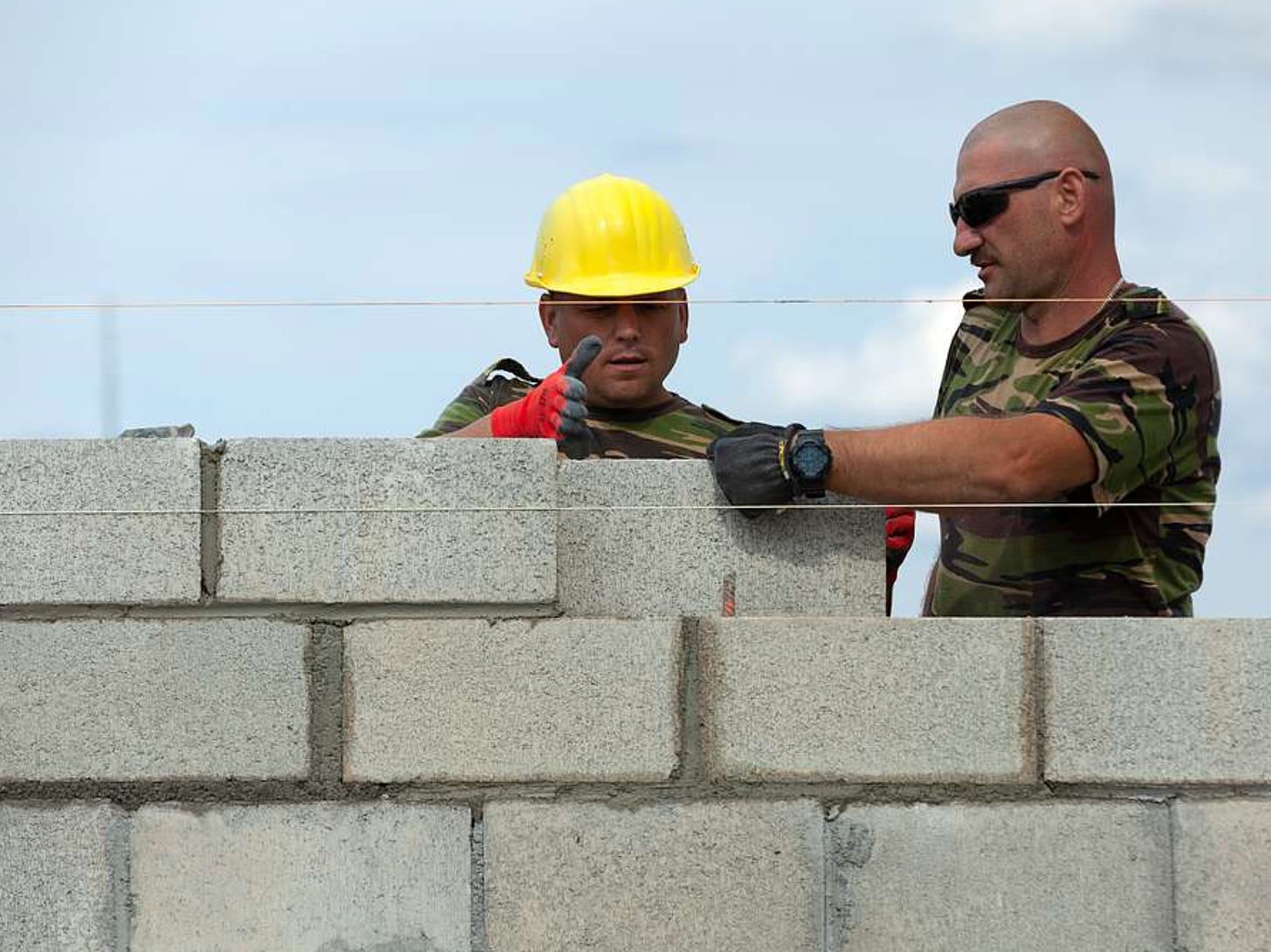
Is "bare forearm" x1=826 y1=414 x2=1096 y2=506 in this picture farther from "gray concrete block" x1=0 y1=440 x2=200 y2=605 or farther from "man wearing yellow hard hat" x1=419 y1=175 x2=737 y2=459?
"gray concrete block" x1=0 y1=440 x2=200 y2=605

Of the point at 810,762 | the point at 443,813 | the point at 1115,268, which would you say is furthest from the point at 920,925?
the point at 1115,268

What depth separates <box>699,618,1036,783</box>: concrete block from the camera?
13.7 feet

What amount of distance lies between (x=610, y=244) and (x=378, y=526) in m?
1.52

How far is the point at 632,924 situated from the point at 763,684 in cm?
53

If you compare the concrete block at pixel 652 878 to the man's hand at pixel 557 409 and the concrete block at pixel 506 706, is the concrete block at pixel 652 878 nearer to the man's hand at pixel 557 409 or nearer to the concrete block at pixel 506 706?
the concrete block at pixel 506 706

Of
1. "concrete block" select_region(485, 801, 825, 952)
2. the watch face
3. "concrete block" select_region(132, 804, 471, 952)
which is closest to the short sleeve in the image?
the watch face

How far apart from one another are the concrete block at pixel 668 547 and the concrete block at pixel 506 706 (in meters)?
0.13

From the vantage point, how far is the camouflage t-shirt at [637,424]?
202 inches

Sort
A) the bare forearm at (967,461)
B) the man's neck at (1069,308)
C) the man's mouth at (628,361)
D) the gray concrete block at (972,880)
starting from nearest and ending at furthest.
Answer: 1. the bare forearm at (967,461)
2. the gray concrete block at (972,880)
3. the man's neck at (1069,308)
4. the man's mouth at (628,361)

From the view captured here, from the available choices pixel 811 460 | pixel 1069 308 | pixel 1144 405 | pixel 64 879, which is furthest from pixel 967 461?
pixel 64 879

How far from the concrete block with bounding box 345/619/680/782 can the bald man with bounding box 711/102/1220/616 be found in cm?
42

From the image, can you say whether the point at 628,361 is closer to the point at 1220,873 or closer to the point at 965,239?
the point at 965,239

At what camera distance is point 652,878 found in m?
4.16

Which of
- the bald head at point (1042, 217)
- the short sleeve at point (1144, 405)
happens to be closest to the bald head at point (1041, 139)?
the bald head at point (1042, 217)
